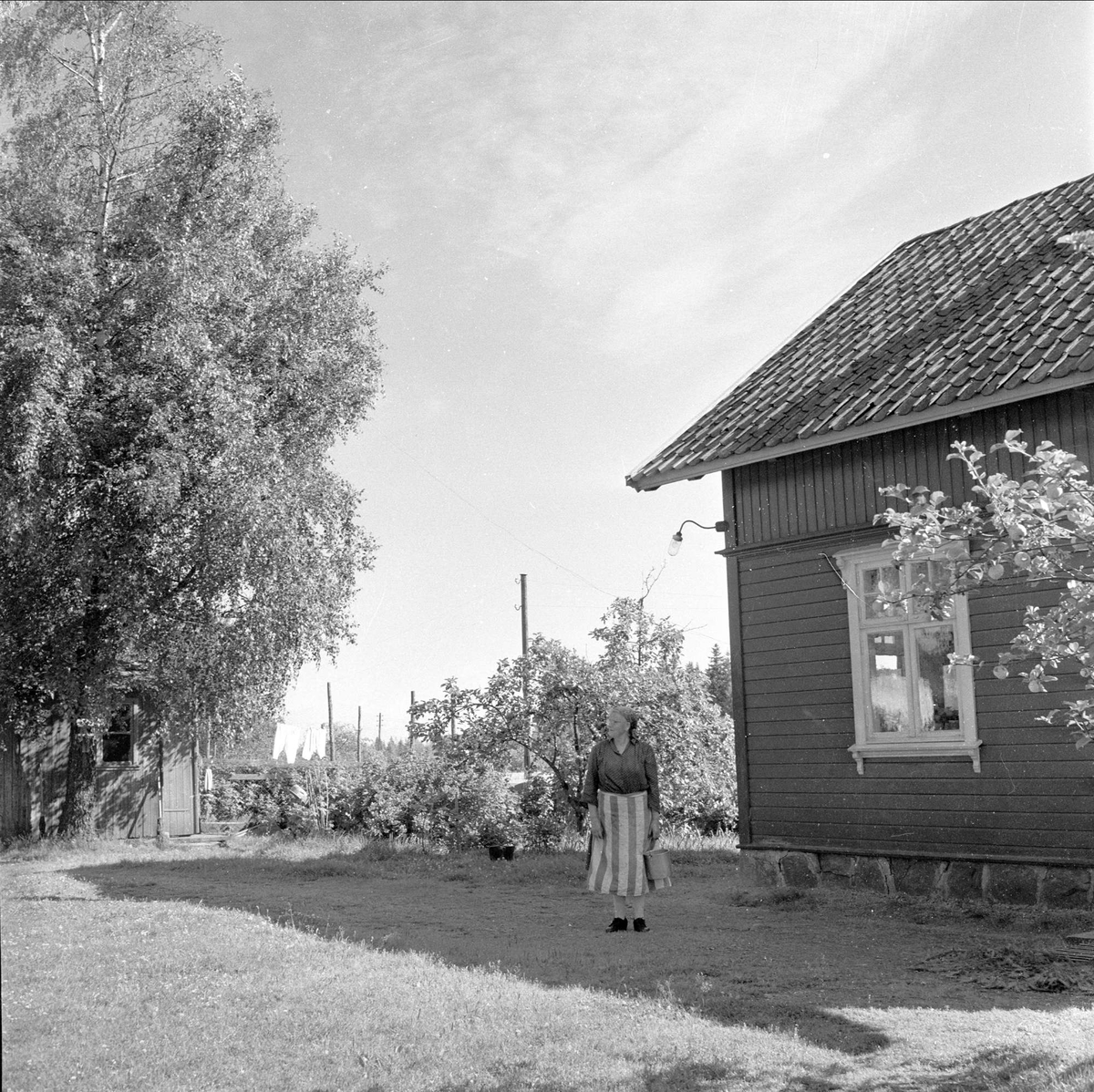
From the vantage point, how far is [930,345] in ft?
40.5

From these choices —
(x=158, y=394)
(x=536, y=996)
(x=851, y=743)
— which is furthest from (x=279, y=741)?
(x=536, y=996)

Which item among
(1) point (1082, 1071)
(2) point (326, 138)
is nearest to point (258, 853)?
(2) point (326, 138)

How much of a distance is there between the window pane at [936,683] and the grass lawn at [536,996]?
1.67 meters

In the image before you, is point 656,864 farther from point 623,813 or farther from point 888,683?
point 888,683

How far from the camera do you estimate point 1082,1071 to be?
5.39 metres

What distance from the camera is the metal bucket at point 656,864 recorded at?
9.75 meters

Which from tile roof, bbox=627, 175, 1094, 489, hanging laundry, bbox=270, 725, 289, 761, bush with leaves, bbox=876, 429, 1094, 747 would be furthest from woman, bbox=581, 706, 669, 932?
hanging laundry, bbox=270, 725, 289, 761

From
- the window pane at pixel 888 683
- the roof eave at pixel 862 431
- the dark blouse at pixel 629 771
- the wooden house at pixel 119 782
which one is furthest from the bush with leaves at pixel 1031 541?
the wooden house at pixel 119 782

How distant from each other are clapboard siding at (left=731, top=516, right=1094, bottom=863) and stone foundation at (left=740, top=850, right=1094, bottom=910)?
126mm

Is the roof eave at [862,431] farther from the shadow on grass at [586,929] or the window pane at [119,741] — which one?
the window pane at [119,741]

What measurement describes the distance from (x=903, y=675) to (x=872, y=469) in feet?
6.64

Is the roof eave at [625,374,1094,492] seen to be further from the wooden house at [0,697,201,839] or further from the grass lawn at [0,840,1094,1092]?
the wooden house at [0,697,201,839]

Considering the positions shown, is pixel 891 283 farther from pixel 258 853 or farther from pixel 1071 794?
pixel 258 853

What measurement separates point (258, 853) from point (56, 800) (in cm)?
590
